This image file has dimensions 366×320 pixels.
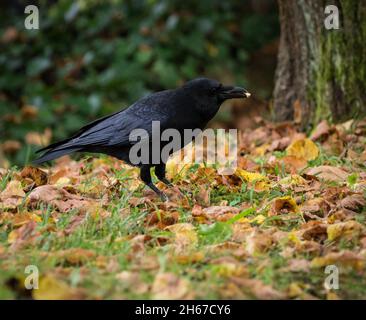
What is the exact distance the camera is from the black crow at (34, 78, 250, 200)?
4.46 meters

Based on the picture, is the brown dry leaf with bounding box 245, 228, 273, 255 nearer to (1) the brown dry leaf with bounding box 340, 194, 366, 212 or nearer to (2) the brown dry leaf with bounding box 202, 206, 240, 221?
(2) the brown dry leaf with bounding box 202, 206, 240, 221

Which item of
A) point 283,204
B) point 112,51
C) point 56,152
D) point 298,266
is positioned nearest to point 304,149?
point 283,204

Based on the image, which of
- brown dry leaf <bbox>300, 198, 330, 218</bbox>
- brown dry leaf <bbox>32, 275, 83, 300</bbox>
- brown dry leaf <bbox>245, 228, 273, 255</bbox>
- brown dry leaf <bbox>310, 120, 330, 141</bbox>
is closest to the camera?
brown dry leaf <bbox>32, 275, 83, 300</bbox>

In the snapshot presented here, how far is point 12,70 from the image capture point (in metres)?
9.32

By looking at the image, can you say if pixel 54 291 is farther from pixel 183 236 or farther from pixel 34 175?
pixel 34 175

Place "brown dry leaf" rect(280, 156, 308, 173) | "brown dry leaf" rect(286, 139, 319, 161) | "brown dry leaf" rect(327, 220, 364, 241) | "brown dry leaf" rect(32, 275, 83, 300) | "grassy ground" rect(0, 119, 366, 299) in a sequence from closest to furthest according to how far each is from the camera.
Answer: "brown dry leaf" rect(32, 275, 83, 300), "grassy ground" rect(0, 119, 366, 299), "brown dry leaf" rect(327, 220, 364, 241), "brown dry leaf" rect(280, 156, 308, 173), "brown dry leaf" rect(286, 139, 319, 161)

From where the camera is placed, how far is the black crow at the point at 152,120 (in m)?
4.46

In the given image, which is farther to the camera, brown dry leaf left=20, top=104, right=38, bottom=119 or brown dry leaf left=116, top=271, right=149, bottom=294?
brown dry leaf left=20, top=104, right=38, bottom=119

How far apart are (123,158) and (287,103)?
2137 millimetres

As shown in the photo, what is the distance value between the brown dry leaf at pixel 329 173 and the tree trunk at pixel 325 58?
3.94 feet

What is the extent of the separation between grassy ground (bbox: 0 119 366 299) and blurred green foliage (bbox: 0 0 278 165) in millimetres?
3831

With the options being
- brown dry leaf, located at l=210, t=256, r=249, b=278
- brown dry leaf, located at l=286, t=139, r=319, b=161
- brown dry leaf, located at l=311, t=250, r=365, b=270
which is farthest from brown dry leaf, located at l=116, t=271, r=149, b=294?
brown dry leaf, located at l=286, t=139, r=319, b=161

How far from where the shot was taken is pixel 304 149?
16.6ft
